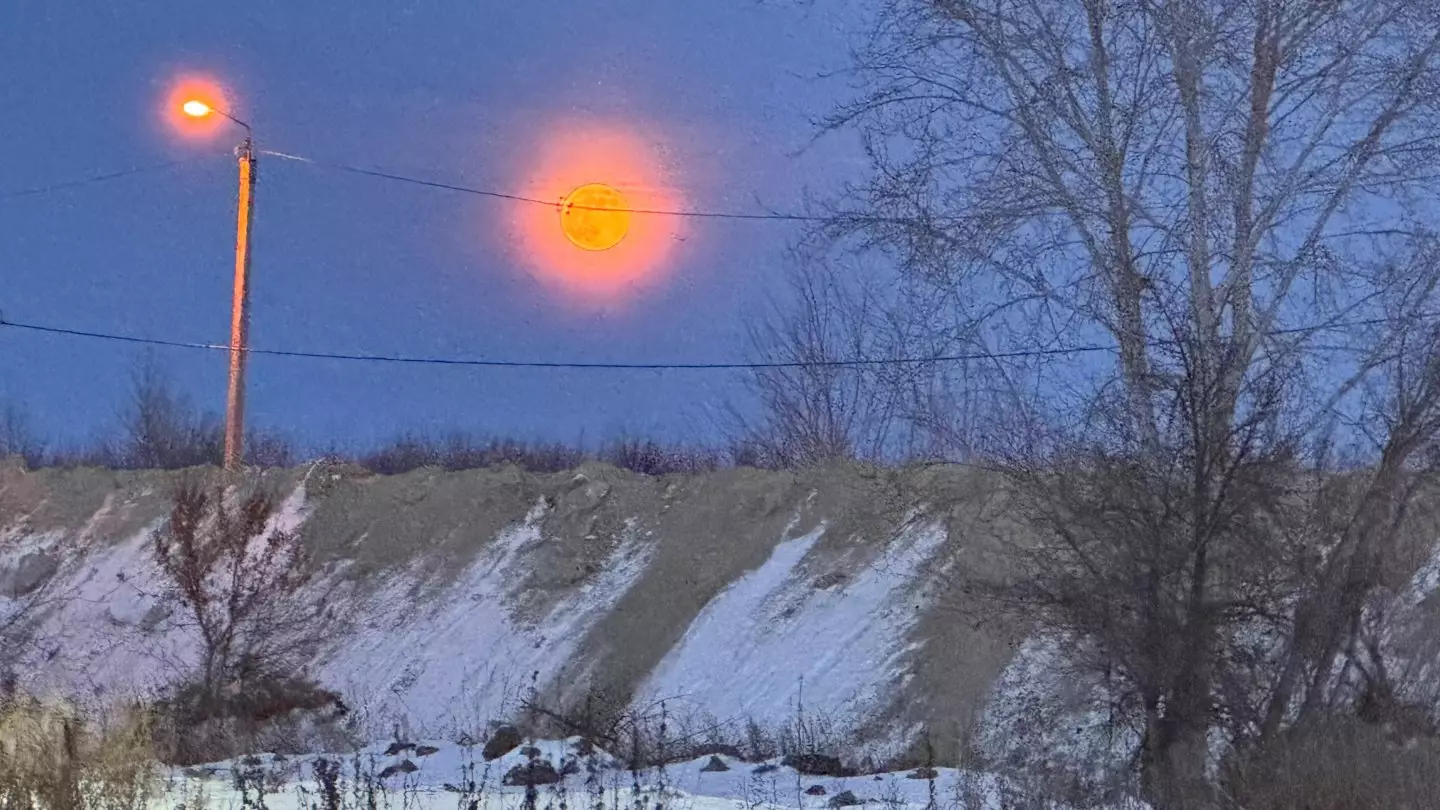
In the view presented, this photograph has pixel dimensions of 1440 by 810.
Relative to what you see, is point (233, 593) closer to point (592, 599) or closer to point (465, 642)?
point (465, 642)

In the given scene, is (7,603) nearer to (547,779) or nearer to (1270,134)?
(547,779)

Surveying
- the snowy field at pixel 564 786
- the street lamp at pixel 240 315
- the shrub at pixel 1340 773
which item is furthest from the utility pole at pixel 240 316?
the shrub at pixel 1340 773

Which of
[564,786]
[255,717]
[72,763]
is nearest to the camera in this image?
[72,763]

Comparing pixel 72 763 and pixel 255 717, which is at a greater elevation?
pixel 255 717

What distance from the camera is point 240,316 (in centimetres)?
2467

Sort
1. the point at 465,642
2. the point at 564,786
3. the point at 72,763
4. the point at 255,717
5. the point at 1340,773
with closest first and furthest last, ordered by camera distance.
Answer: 1. the point at 1340,773
2. the point at 72,763
3. the point at 564,786
4. the point at 255,717
5. the point at 465,642

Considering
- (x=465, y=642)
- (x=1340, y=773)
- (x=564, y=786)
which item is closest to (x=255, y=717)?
(x=465, y=642)

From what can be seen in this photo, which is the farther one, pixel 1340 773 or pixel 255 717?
pixel 255 717

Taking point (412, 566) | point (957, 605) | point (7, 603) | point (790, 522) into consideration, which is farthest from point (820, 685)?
point (7, 603)

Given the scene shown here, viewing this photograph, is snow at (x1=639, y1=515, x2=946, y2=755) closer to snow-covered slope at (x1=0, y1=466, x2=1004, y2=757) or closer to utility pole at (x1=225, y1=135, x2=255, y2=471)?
snow-covered slope at (x1=0, y1=466, x2=1004, y2=757)

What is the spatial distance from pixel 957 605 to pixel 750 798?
266 inches

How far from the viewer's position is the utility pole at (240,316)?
81.1 ft

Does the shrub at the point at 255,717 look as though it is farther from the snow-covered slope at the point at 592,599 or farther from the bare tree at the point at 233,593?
the snow-covered slope at the point at 592,599

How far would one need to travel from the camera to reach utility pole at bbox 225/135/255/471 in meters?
24.7
